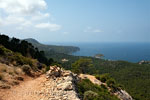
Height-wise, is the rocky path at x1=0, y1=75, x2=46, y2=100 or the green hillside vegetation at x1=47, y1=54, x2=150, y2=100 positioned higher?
the rocky path at x1=0, y1=75, x2=46, y2=100

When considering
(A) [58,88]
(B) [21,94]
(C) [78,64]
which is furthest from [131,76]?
(B) [21,94]

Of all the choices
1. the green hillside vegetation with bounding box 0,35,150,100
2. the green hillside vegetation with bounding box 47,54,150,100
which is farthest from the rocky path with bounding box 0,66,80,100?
the green hillside vegetation with bounding box 47,54,150,100

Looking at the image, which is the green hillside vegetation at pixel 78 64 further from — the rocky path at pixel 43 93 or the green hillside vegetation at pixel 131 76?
the rocky path at pixel 43 93

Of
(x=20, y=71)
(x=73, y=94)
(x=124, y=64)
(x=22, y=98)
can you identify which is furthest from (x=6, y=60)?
(x=124, y=64)

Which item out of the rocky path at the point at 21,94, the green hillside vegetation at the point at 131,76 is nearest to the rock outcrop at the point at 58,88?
the rocky path at the point at 21,94

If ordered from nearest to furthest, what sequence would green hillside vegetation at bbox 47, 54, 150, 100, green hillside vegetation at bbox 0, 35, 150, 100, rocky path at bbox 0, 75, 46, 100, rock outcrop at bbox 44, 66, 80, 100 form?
rocky path at bbox 0, 75, 46, 100
rock outcrop at bbox 44, 66, 80, 100
green hillside vegetation at bbox 0, 35, 150, 100
green hillside vegetation at bbox 47, 54, 150, 100

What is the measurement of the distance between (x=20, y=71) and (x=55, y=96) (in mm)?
6723

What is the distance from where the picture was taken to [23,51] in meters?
30.4

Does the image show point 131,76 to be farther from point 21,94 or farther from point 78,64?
point 21,94

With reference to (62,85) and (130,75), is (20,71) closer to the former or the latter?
(62,85)

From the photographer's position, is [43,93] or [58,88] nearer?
[43,93]

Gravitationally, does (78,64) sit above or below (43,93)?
below

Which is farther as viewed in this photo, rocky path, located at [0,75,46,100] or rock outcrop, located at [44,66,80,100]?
rock outcrop, located at [44,66,80,100]

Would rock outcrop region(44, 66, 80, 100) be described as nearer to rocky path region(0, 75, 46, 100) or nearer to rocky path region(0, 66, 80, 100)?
rocky path region(0, 66, 80, 100)
